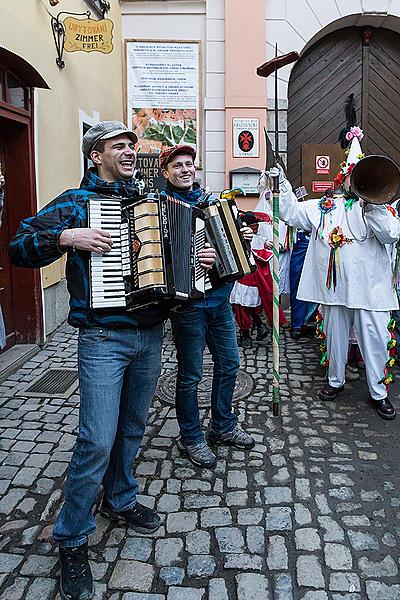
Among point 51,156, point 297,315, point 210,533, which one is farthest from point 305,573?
point 51,156

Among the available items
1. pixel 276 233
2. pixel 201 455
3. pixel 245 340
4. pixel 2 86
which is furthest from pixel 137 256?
pixel 245 340

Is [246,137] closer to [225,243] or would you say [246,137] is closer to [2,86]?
[2,86]

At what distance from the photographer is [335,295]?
432 centimetres

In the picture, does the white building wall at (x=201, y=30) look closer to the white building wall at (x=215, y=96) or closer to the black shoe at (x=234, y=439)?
the white building wall at (x=215, y=96)

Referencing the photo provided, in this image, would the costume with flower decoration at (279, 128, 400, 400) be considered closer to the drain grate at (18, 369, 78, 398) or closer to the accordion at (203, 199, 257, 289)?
the accordion at (203, 199, 257, 289)

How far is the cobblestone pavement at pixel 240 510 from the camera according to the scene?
243 centimetres

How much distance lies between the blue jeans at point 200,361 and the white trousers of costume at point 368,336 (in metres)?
1.16

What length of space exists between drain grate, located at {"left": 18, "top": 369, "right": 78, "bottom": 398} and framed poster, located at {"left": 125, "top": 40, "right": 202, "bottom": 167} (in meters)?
4.54

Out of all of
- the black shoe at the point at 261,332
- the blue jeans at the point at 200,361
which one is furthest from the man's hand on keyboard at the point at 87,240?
the black shoe at the point at 261,332

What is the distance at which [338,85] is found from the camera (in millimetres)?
9070

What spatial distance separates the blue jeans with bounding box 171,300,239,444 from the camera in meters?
3.28

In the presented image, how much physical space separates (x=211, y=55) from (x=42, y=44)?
10.8 feet

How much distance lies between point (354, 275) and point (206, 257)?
5.80ft

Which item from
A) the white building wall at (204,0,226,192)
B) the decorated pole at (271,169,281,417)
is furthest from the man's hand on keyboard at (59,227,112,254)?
the white building wall at (204,0,226,192)
